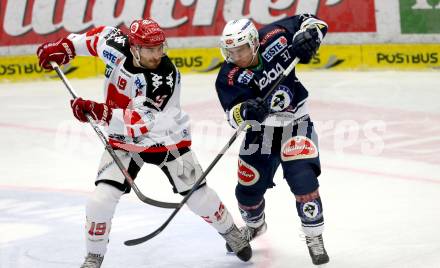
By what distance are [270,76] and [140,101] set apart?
73 centimetres

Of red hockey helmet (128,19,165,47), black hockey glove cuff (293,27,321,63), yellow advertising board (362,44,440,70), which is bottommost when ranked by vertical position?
yellow advertising board (362,44,440,70)

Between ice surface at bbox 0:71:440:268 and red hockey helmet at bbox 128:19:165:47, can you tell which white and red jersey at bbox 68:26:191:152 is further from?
ice surface at bbox 0:71:440:268

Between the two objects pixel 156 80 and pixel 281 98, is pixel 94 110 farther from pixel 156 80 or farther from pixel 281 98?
pixel 281 98

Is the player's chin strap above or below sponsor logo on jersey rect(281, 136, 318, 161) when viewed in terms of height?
above

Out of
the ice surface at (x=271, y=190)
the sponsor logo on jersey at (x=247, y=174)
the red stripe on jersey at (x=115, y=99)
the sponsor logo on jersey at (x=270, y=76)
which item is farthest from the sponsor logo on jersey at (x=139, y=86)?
the ice surface at (x=271, y=190)

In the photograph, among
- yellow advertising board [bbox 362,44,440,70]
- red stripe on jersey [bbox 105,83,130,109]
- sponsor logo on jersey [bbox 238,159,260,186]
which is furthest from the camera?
yellow advertising board [bbox 362,44,440,70]

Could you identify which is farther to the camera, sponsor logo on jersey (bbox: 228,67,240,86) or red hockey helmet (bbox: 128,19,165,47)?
sponsor logo on jersey (bbox: 228,67,240,86)

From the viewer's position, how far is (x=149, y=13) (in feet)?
34.5

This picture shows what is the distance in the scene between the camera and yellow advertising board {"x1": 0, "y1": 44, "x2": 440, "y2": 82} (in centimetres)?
996

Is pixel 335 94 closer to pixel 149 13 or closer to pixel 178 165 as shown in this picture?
pixel 149 13

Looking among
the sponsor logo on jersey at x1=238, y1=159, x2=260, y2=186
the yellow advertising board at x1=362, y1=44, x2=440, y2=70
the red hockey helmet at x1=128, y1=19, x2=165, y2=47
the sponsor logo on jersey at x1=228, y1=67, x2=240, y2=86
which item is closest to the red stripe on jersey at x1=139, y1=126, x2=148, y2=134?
the red hockey helmet at x1=128, y1=19, x2=165, y2=47

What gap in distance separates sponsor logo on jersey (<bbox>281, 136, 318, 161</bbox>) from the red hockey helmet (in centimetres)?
88

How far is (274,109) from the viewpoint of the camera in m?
5.30

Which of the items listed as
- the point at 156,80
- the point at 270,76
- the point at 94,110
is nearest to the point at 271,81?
the point at 270,76
